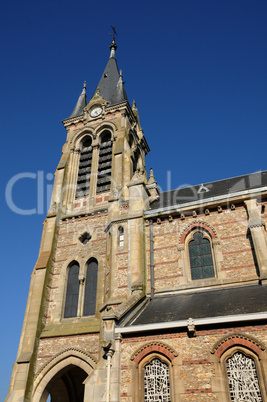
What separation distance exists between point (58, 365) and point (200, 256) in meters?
7.48

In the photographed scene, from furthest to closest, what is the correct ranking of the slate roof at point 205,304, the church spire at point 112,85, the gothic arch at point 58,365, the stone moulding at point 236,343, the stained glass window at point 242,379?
1. the church spire at point 112,85
2. the gothic arch at point 58,365
3. the slate roof at point 205,304
4. the stone moulding at point 236,343
5. the stained glass window at point 242,379

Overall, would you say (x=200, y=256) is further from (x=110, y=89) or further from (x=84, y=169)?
(x=110, y=89)

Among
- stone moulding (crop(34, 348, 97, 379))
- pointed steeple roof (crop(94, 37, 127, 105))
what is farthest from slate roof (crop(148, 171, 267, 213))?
pointed steeple roof (crop(94, 37, 127, 105))

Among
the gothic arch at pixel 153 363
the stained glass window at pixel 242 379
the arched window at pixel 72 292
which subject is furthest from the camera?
the arched window at pixel 72 292

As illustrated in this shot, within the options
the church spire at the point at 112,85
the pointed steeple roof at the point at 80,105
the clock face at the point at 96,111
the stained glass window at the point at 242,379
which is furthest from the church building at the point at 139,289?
the pointed steeple roof at the point at 80,105

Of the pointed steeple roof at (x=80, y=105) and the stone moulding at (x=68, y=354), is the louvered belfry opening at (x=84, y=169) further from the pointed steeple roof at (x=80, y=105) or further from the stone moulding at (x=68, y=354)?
the stone moulding at (x=68, y=354)

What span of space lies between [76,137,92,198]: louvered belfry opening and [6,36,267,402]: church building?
0.08 metres

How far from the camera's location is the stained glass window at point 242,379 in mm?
9195

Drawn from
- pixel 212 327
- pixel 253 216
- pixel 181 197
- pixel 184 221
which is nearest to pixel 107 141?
pixel 181 197

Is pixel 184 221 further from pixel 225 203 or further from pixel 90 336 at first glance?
pixel 90 336

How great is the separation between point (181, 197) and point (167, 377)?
407 inches

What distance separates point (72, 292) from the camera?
55.1 feet

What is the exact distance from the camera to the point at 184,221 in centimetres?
1523

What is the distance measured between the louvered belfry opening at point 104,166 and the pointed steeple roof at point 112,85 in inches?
131
